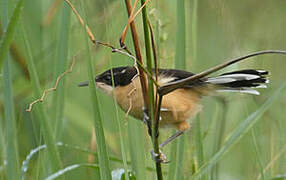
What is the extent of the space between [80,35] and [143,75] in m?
1.79

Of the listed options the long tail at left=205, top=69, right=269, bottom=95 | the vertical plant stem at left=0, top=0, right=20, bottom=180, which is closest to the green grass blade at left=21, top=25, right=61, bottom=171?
the vertical plant stem at left=0, top=0, right=20, bottom=180

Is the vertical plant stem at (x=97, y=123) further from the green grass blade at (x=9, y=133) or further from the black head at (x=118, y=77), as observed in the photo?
the black head at (x=118, y=77)

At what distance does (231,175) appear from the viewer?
396 cm

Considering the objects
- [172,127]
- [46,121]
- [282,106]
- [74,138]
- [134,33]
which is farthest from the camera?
[282,106]

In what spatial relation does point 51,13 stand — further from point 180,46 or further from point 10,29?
point 10,29

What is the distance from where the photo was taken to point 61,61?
8.45 feet

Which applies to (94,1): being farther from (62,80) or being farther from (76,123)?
(62,80)

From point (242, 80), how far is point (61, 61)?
0.87 meters

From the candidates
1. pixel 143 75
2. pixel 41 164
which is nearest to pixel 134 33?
pixel 143 75

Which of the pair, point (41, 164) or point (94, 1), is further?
point (94, 1)

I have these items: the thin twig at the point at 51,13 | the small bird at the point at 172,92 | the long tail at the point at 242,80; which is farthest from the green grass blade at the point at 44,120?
the thin twig at the point at 51,13

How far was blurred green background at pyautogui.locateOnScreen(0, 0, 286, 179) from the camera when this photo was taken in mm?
2527

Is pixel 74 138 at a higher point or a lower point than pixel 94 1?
lower

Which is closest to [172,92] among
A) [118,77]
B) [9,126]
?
[118,77]
